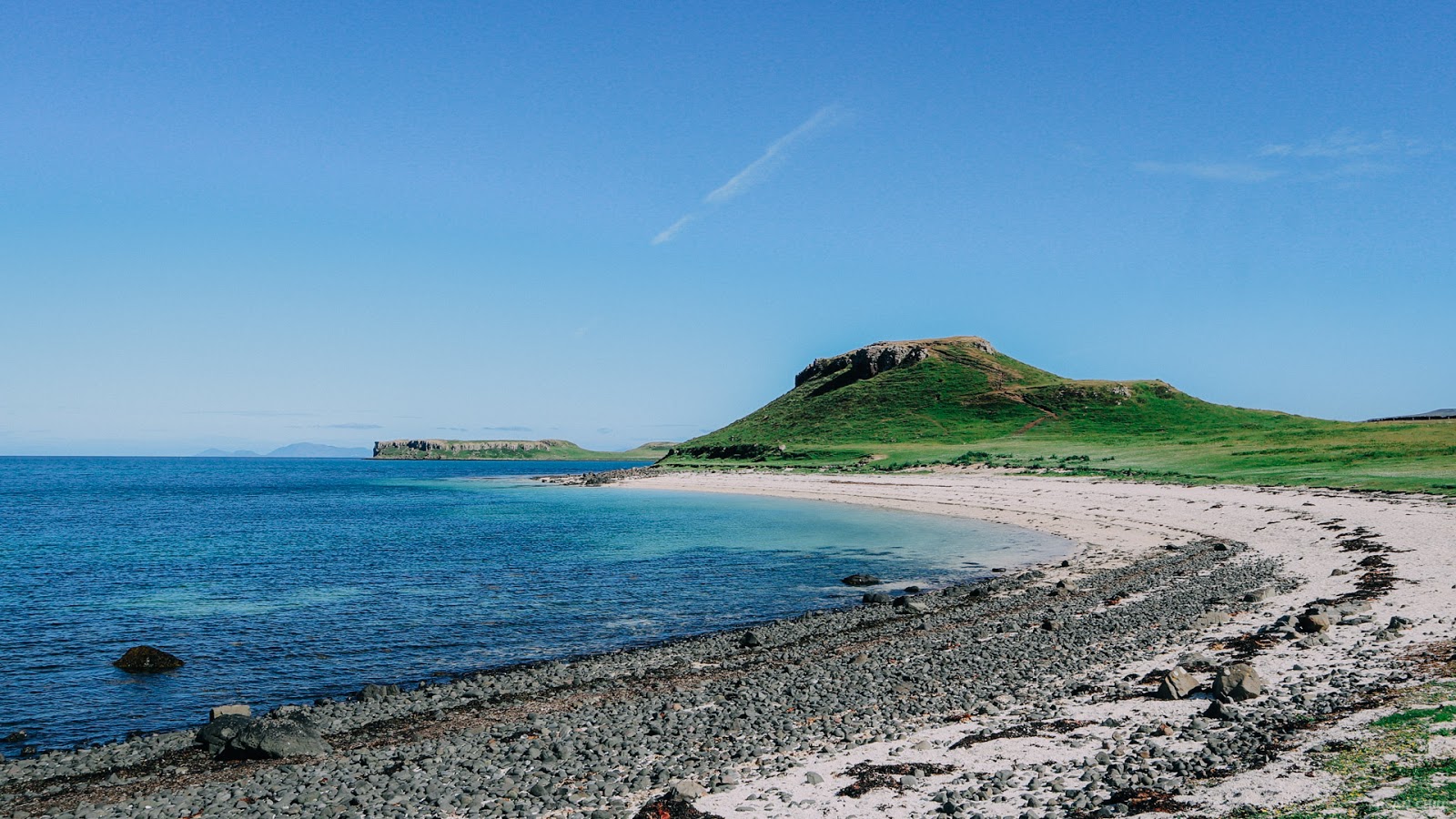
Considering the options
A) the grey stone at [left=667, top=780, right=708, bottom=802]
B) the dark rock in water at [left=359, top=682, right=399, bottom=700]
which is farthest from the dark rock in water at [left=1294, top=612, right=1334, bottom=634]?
the dark rock in water at [left=359, top=682, right=399, bottom=700]

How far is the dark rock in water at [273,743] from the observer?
15.6 metres

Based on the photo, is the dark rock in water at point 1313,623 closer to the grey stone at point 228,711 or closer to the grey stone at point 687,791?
the grey stone at point 687,791

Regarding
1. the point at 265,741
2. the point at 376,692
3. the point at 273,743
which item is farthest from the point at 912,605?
the point at 265,741

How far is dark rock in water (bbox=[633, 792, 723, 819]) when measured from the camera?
1127 centimetres

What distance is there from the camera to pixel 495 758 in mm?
14836

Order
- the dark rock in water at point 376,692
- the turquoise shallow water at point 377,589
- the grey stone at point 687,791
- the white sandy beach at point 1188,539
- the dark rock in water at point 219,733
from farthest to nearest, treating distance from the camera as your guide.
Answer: the turquoise shallow water at point 377,589
the dark rock in water at point 376,692
the dark rock in water at point 219,733
the grey stone at point 687,791
the white sandy beach at point 1188,539

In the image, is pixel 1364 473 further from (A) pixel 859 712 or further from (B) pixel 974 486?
(A) pixel 859 712

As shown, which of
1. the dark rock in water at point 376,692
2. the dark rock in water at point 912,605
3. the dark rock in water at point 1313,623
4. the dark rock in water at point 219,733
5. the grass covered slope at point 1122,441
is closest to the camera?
the dark rock in water at point 219,733

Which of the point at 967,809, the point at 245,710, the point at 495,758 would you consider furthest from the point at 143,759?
the point at 967,809

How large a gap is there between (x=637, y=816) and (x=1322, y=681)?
12.4 meters

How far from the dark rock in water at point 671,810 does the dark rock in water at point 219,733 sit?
31.7ft

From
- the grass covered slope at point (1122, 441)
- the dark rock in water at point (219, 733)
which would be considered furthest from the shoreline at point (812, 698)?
the grass covered slope at point (1122, 441)

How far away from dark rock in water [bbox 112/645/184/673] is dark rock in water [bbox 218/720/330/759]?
9924 mm

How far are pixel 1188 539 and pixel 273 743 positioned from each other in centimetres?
4445
